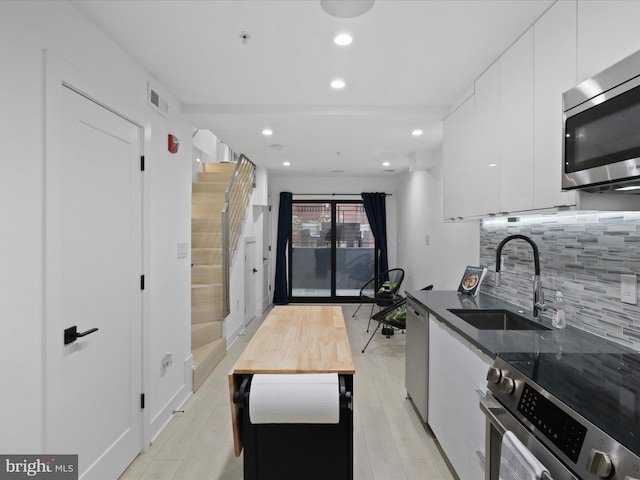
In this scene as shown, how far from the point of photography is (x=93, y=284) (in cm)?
194

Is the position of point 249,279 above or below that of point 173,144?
below

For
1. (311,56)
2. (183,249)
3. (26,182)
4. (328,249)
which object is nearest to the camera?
(26,182)

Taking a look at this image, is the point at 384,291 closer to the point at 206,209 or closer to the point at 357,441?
the point at 206,209

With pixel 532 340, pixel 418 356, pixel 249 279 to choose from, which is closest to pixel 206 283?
pixel 249 279

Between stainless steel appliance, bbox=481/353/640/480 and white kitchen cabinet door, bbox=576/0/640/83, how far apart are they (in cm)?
114

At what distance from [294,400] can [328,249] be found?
5.79 metres

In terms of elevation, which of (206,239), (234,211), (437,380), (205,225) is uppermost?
(234,211)

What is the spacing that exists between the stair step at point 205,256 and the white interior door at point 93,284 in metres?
2.11

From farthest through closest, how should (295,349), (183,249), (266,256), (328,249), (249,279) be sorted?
1. (328,249)
2. (266,256)
3. (249,279)
4. (183,249)
5. (295,349)

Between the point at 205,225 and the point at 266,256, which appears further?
the point at 266,256

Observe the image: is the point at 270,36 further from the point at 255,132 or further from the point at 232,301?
the point at 232,301

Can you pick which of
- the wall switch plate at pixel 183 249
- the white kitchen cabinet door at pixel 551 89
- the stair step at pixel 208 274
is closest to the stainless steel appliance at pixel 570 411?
the white kitchen cabinet door at pixel 551 89

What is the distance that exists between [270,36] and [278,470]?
2273 mm

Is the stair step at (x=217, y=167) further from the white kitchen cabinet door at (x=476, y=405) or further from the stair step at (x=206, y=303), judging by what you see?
the white kitchen cabinet door at (x=476, y=405)
